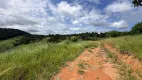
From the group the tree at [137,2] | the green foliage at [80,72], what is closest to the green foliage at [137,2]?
the tree at [137,2]

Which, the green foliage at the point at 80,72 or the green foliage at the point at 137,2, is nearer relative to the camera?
the green foliage at the point at 80,72

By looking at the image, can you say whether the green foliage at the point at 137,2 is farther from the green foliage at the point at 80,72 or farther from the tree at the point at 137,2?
the green foliage at the point at 80,72

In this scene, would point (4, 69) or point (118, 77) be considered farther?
point (118, 77)

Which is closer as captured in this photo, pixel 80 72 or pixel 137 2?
pixel 80 72

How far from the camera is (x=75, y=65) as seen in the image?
796cm

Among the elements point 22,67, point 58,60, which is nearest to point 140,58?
point 58,60

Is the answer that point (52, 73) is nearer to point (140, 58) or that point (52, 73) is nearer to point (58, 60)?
point (58, 60)

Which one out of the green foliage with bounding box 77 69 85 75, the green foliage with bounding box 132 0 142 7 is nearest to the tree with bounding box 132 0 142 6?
the green foliage with bounding box 132 0 142 7

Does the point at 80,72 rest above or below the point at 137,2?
below

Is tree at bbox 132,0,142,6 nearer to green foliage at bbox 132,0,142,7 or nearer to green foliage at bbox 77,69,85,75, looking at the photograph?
green foliage at bbox 132,0,142,7

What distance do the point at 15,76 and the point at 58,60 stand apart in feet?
10.2

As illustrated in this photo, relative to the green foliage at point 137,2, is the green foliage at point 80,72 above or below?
below

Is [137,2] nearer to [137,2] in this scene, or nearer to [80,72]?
[137,2]

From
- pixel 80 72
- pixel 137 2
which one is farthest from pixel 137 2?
pixel 80 72
